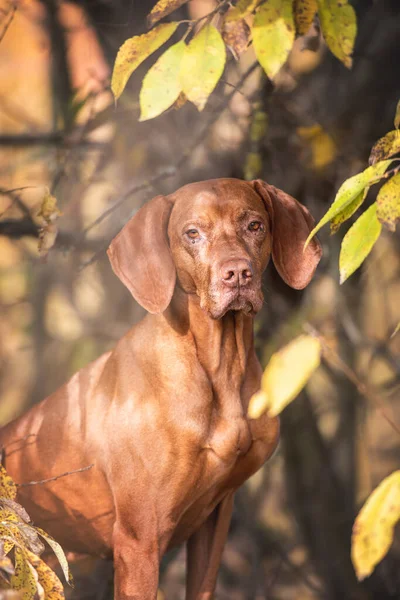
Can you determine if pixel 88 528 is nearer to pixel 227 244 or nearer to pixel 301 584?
pixel 227 244

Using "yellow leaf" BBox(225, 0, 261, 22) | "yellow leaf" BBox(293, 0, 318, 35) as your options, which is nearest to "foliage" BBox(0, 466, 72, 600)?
"yellow leaf" BBox(225, 0, 261, 22)

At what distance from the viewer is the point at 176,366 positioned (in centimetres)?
225

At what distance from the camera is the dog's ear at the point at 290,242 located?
7.73 ft

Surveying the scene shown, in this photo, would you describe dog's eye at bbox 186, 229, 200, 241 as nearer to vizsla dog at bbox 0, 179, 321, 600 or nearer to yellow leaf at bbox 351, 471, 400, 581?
vizsla dog at bbox 0, 179, 321, 600

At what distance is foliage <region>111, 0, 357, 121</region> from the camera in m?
1.58

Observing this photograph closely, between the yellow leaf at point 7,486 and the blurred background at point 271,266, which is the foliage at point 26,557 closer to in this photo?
the yellow leaf at point 7,486

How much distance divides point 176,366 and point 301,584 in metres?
1.69

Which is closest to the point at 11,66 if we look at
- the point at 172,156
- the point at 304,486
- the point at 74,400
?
the point at 172,156

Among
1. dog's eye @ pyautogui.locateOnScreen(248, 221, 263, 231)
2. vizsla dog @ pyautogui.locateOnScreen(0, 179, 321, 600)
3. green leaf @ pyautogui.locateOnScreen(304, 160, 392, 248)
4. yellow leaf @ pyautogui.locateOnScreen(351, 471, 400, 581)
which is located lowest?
vizsla dog @ pyautogui.locateOnScreen(0, 179, 321, 600)

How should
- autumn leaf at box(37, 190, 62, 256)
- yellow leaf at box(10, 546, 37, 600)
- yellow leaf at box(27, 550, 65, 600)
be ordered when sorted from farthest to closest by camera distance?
1. autumn leaf at box(37, 190, 62, 256)
2. yellow leaf at box(27, 550, 65, 600)
3. yellow leaf at box(10, 546, 37, 600)

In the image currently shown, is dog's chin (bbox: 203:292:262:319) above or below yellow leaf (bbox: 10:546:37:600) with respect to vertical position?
above

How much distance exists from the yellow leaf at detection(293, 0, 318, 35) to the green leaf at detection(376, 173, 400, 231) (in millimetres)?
952

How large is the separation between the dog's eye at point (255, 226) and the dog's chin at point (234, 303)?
0.81 ft

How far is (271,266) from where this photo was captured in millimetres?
3320
